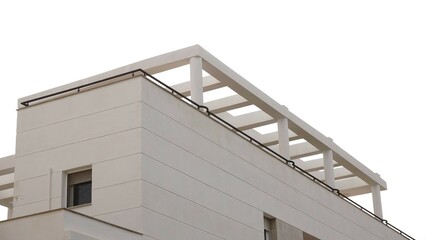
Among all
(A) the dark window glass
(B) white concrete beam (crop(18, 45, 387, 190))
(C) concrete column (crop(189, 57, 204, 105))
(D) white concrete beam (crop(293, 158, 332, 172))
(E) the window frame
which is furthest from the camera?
(D) white concrete beam (crop(293, 158, 332, 172))

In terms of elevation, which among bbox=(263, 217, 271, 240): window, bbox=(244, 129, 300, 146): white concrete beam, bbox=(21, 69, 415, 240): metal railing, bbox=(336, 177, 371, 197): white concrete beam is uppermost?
bbox=(244, 129, 300, 146): white concrete beam

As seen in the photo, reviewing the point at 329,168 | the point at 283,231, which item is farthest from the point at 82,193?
the point at 329,168

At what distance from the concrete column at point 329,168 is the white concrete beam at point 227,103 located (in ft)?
17.3

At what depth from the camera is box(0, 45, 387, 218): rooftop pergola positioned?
88.7 ft

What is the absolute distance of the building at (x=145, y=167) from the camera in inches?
890

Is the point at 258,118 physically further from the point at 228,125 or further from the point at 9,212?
the point at 9,212

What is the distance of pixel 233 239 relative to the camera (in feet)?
84.8

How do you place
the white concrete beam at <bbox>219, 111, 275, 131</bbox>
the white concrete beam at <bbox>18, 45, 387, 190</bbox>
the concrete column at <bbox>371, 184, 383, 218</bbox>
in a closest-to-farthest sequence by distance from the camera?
the white concrete beam at <bbox>18, 45, 387, 190</bbox>, the white concrete beam at <bbox>219, 111, 275, 131</bbox>, the concrete column at <bbox>371, 184, 383, 218</bbox>

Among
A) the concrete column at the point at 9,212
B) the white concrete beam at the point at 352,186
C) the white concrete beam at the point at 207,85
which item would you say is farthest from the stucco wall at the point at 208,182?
the concrete column at the point at 9,212

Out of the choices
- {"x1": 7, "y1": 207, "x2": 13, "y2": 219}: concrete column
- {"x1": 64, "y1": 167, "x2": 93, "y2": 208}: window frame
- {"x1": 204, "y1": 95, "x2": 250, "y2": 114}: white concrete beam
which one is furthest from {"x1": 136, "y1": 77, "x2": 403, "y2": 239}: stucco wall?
{"x1": 7, "y1": 207, "x2": 13, "y2": 219}: concrete column

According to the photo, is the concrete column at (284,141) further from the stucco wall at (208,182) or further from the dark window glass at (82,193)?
the dark window glass at (82,193)

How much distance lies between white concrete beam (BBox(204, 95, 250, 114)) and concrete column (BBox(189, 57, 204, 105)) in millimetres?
4303

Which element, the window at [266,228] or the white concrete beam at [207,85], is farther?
the white concrete beam at [207,85]

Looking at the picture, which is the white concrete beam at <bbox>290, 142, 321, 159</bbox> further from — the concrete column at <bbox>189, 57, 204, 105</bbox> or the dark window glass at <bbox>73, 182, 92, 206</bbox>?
the dark window glass at <bbox>73, 182, 92, 206</bbox>
